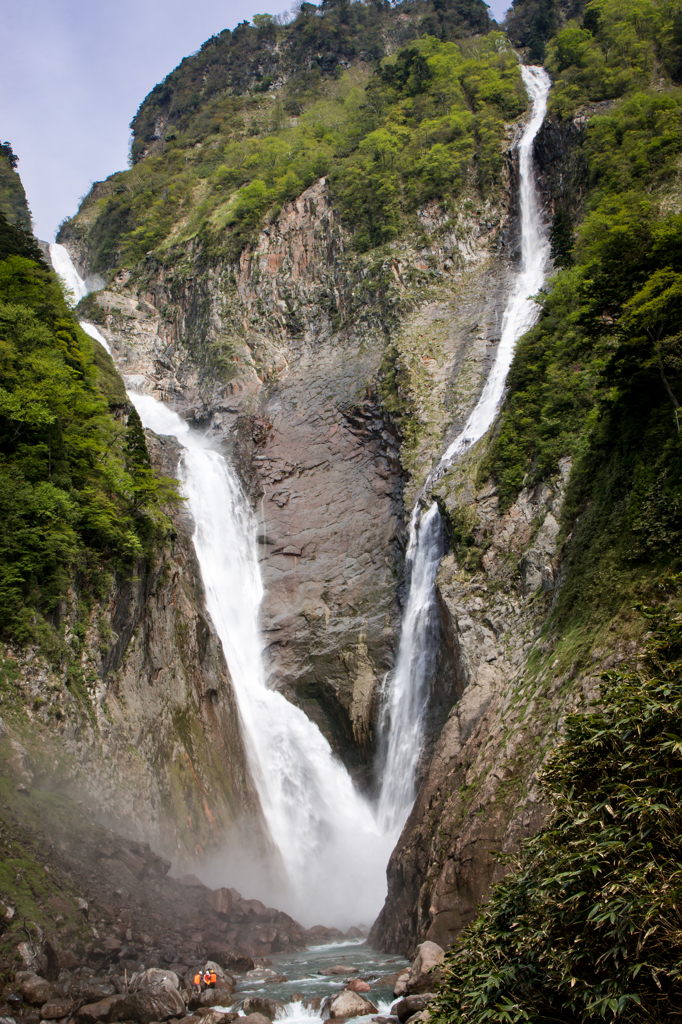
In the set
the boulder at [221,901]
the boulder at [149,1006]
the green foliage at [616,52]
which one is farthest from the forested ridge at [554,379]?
the boulder at [221,901]

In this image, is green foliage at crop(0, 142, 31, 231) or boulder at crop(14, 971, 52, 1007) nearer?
boulder at crop(14, 971, 52, 1007)

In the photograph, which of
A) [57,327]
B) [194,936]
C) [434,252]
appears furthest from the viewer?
[434,252]

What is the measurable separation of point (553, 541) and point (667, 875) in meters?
15.0

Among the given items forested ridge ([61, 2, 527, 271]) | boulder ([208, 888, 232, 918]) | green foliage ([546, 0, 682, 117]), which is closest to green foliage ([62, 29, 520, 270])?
forested ridge ([61, 2, 527, 271])

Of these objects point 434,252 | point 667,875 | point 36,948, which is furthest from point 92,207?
point 667,875

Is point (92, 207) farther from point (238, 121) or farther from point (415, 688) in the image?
point (415, 688)

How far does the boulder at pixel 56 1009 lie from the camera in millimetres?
12031

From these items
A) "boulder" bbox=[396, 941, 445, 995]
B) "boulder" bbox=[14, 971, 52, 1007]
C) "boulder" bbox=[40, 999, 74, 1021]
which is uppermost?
"boulder" bbox=[14, 971, 52, 1007]

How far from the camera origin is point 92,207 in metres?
72.2

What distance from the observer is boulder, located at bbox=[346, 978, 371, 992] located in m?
15.0

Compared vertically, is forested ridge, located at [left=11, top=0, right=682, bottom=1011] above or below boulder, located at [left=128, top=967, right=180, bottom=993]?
above

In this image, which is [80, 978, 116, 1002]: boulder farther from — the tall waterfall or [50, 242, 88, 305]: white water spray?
[50, 242, 88, 305]: white water spray

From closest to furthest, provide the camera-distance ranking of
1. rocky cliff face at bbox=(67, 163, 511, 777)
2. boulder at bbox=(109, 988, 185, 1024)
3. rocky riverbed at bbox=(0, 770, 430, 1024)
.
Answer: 1. boulder at bbox=(109, 988, 185, 1024)
2. rocky riverbed at bbox=(0, 770, 430, 1024)
3. rocky cliff face at bbox=(67, 163, 511, 777)

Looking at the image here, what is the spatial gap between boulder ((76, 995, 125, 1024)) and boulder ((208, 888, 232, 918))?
793 centimetres
